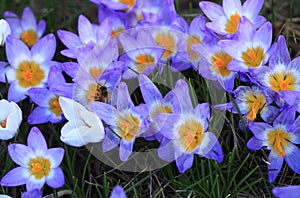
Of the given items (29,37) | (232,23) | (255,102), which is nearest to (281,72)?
(255,102)

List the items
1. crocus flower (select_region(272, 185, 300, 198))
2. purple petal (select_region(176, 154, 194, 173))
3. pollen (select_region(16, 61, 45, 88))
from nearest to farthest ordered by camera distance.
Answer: crocus flower (select_region(272, 185, 300, 198))
purple petal (select_region(176, 154, 194, 173))
pollen (select_region(16, 61, 45, 88))

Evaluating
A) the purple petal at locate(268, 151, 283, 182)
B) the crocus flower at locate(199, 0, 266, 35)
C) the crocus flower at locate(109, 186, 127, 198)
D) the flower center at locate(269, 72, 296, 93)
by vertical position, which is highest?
the crocus flower at locate(199, 0, 266, 35)

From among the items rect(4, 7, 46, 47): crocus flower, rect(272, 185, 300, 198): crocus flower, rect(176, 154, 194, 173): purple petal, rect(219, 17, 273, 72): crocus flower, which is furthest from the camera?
rect(4, 7, 46, 47): crocus flower

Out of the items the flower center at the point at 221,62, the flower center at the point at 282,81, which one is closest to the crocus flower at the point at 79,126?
the flower center at the point at 221,62

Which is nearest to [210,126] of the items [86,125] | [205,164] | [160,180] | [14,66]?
[205,164]

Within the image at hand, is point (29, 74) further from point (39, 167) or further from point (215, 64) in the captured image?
point (215, 64)

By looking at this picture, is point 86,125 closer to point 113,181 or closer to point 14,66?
point 113,181

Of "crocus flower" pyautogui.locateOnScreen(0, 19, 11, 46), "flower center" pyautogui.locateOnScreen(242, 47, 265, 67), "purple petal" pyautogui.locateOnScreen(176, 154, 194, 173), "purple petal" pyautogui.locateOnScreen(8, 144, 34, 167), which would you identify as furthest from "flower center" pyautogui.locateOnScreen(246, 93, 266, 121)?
"crocus flower" pyautogui.locateOnScreen(0, 19, 11, 46)

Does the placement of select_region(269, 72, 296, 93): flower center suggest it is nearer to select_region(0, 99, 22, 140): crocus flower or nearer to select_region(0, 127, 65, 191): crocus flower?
select_region(0, 127, 65, 191): crocus flower
